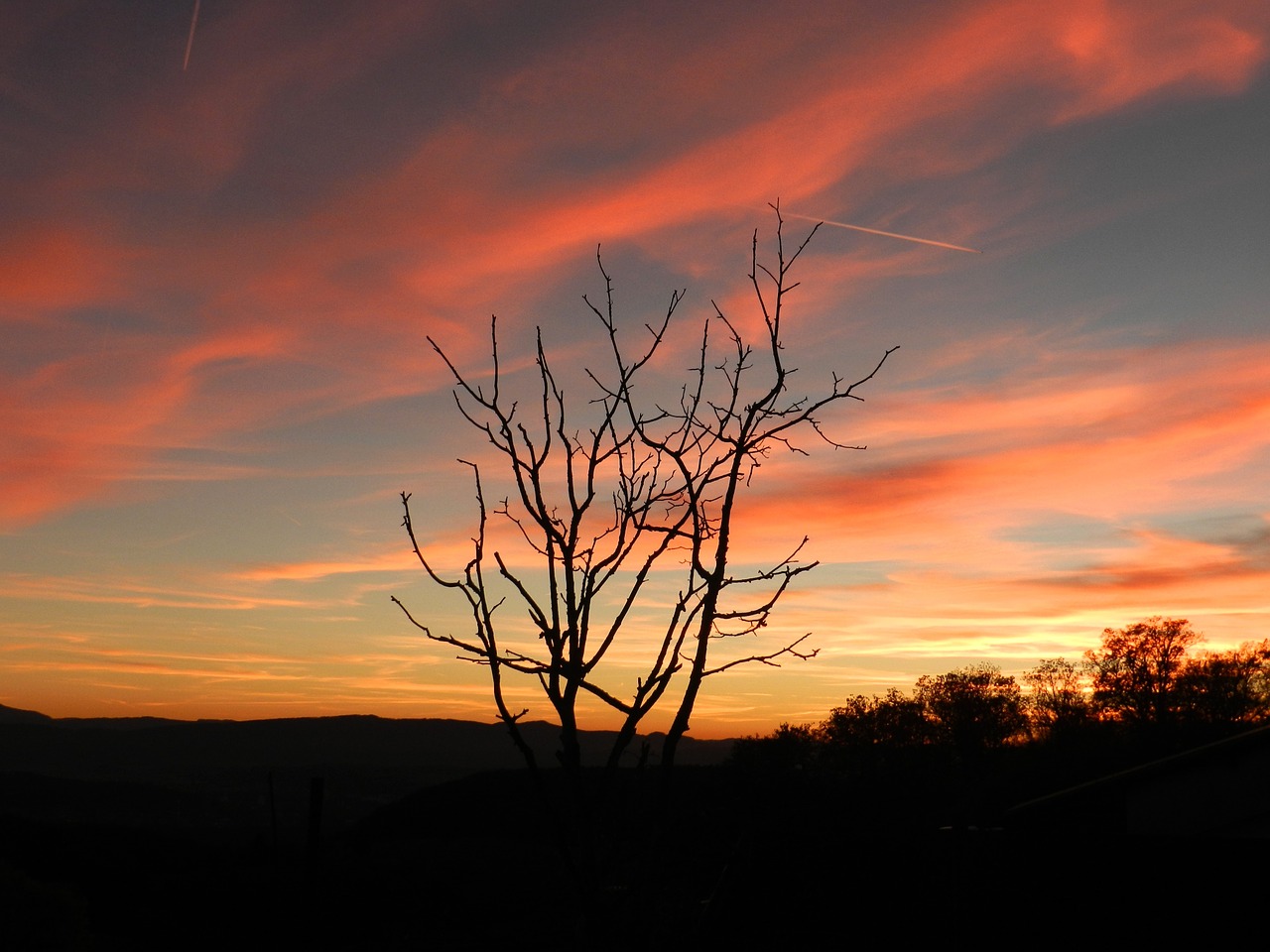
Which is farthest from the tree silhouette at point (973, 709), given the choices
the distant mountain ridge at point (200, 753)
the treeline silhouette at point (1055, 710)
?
the distant mountain ridge at point (200, 753)

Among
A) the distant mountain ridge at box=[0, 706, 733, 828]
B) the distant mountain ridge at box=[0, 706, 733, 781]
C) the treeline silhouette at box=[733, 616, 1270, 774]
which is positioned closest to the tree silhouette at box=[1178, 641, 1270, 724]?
the treeline silhouette at box=[733, 616, 1270, 774]

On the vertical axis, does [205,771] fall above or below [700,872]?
below

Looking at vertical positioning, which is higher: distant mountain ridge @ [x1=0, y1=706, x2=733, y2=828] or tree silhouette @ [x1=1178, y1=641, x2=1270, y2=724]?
tree silhouette @ [x1=1178, y1=641, x2=1270, y2=724]

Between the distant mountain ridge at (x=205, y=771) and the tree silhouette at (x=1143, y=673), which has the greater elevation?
the tree silhouette at (x=1143, y=673)

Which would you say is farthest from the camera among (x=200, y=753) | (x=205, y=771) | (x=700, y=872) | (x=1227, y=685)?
(x=200, y=753)

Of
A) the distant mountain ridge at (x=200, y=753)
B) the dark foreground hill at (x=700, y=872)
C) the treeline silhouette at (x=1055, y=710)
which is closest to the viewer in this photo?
the dark foreground hill at (x=700, y=872)

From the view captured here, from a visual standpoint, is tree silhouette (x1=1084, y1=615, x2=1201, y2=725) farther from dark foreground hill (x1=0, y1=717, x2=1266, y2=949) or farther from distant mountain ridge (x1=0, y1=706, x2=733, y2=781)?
distant mountain ridge (x1=0, y1=706, x2=733, y2=781)

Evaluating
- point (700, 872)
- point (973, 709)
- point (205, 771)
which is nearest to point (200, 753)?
point (205, 771)

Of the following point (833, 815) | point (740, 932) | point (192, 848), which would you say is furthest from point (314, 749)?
point (740, 932)

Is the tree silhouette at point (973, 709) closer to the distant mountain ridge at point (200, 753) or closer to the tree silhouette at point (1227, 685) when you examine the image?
the tree silhouette at point (1227, 685)

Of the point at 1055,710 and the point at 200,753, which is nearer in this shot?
the point at 1055,710

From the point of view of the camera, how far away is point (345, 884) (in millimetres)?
27188

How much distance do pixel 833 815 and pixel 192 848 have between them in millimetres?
23827

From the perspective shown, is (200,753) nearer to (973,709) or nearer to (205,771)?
(205,771)
